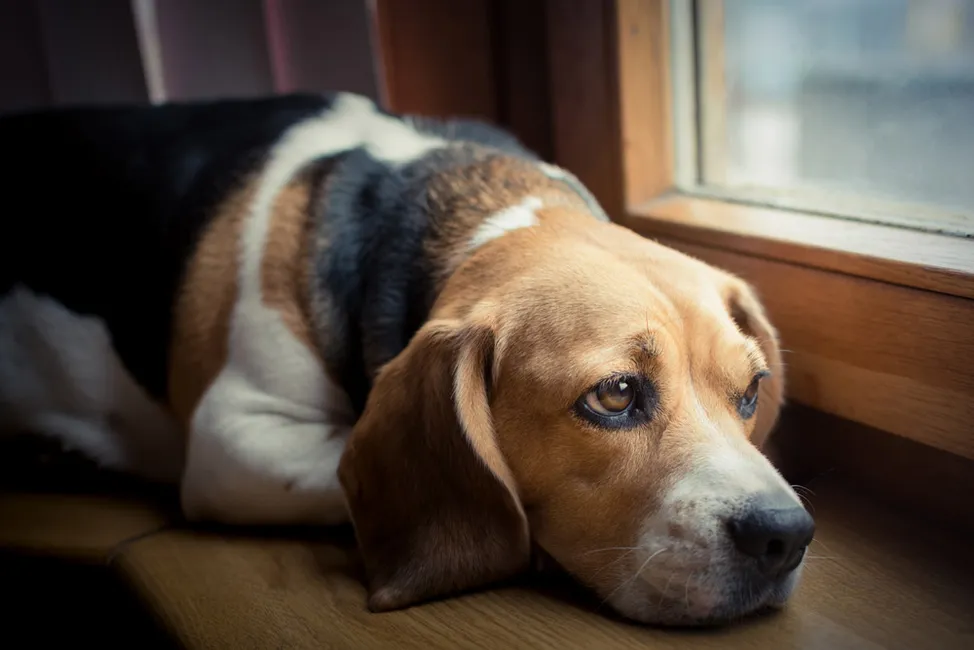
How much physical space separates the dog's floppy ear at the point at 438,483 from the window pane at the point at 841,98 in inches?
34.5

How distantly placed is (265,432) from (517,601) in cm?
55

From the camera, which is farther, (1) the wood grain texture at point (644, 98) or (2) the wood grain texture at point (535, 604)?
(1) the wood grain texture at point (644, 98)

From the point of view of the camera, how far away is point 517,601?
1403mm

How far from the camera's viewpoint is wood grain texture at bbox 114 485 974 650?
4.25ft

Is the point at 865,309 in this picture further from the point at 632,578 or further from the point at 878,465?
the point at 632,578

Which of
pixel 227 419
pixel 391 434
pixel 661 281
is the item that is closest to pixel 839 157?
pixel 661 281

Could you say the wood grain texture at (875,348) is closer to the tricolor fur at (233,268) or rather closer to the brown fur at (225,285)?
the tricolor fur at (233,268)

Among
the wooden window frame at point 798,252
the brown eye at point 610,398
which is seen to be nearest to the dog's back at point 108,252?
the wooden window frame at point 798,252

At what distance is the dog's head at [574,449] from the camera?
Result: 1.29 meters

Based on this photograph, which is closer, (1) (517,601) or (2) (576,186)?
(1) (517,601)

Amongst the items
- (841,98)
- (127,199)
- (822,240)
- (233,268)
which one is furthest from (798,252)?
(127,199)

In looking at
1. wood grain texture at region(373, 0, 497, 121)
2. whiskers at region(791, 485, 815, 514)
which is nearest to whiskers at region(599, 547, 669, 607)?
whiskers at region(791, 485, 815, 514)

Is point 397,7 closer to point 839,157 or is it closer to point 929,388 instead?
point 839,157

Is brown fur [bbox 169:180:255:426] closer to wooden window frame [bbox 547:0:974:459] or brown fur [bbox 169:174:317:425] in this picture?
brown fur [bbox 169:174:317:425]
